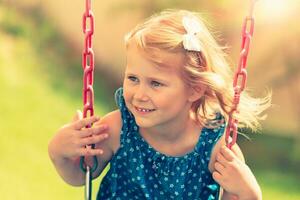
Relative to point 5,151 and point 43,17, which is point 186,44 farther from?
point 43,17

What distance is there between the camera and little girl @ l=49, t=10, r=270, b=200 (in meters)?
1.79

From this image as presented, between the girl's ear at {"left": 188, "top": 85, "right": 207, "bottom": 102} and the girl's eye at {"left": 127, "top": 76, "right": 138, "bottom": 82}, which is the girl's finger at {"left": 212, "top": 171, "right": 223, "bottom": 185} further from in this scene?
the girl's eye at {"left": 127, "top": 76, "right": 138, "bottom": 82}

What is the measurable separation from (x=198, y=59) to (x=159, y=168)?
0.31 m

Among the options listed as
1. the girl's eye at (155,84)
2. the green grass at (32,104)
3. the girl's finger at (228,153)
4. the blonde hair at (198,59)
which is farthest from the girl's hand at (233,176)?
the green grass at (32,104)

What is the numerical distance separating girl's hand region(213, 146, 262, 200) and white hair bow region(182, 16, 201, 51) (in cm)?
26

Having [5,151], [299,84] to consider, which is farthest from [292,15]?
[5,151]

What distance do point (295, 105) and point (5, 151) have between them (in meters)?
1.40

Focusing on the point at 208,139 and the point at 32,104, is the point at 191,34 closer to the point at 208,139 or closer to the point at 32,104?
the point at 208,139

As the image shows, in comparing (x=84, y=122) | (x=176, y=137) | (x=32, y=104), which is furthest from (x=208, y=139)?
(x=32, y=104)

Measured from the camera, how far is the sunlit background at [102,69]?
11.1ft

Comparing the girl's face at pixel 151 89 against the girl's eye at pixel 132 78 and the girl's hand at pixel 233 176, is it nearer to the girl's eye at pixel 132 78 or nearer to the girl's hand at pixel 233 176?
the girl's eye at pixel 132 78

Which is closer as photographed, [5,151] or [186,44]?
[186,44]

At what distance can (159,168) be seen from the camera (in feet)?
6.36

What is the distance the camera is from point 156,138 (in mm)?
1947
